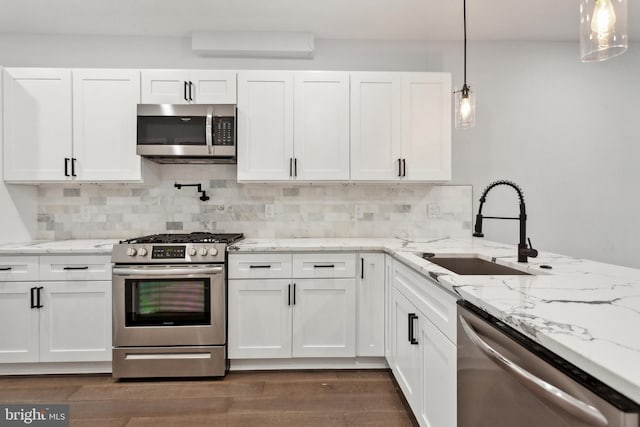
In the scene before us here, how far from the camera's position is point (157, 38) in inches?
122

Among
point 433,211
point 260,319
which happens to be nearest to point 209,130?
point 260,319

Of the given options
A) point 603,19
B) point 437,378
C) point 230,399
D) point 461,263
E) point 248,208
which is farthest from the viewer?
point 248,208

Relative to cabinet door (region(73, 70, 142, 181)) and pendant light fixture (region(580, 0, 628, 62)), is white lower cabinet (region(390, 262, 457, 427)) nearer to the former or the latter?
pendant light fixture (region(580, 0, 628, 62))

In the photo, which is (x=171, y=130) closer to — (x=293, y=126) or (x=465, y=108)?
(x=293, y=126)

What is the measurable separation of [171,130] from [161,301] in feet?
4.24

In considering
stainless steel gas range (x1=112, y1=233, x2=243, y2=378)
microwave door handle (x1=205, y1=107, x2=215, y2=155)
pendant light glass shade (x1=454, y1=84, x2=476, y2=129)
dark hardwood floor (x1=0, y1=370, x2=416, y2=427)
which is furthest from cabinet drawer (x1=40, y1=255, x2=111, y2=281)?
pendant light glass shade (x1=454, y1=84, x2=476, y2=129)

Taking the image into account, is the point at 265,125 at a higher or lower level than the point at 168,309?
higher

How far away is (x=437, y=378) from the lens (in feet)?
4.93

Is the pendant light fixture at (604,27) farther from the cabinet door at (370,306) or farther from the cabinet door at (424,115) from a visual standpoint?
the cabinet door at (370,306)

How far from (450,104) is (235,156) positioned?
1.80m

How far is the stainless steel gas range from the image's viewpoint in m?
2.44

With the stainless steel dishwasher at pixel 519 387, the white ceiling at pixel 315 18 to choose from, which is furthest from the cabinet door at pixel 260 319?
the white ceiling at pixel 315 18

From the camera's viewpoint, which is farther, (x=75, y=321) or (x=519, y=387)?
(x=75, y=321)

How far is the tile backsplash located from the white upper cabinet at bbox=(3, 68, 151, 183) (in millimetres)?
346
